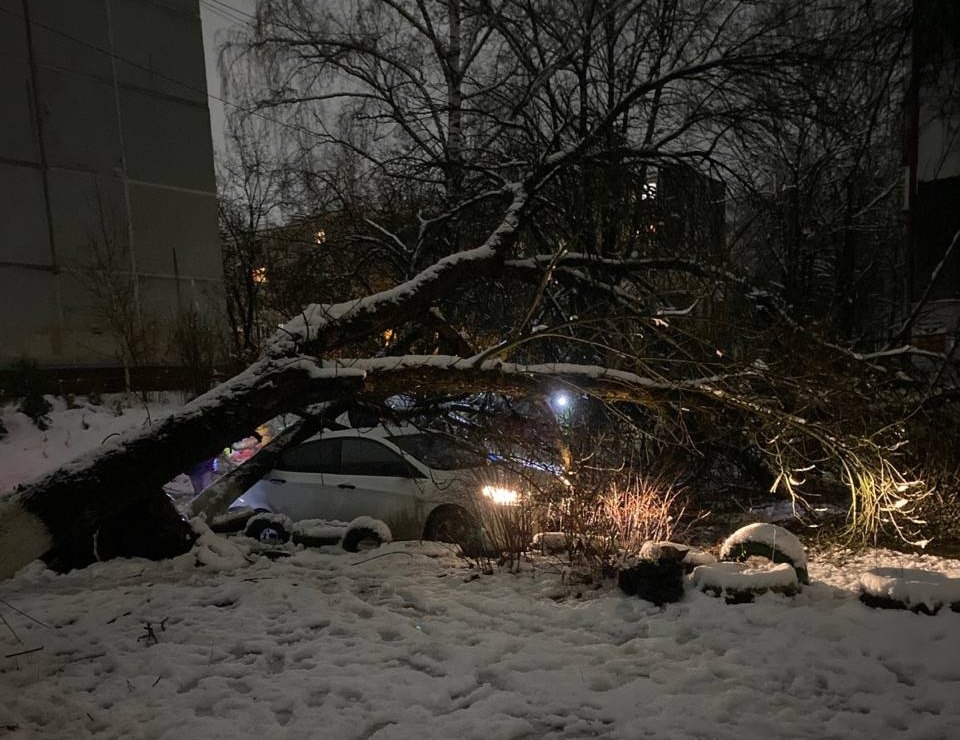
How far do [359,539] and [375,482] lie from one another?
747mm

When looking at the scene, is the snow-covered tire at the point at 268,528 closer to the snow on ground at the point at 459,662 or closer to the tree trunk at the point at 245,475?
the tree trunk at the point at 245,475

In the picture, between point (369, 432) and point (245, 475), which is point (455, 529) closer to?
point (369, 432)

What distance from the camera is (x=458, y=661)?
3.99 meters

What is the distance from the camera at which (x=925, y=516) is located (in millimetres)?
6336

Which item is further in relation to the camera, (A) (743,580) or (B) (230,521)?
(B) (230,521)

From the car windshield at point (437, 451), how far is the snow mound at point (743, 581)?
100.0 inches

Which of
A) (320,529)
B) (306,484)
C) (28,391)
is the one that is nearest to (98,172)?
(28,391)

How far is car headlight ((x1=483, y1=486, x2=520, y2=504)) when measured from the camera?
6.05 meters

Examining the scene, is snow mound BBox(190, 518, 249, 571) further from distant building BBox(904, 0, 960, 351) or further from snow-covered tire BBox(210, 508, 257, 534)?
distant building BBox(904, 0, 960, 351)

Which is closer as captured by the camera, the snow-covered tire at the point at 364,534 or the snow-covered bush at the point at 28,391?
the snow-covered tire at the point at 364,534

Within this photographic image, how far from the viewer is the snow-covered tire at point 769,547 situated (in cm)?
513

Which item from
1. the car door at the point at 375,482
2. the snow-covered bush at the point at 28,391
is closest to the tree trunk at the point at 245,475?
the car door at the point at 375,482

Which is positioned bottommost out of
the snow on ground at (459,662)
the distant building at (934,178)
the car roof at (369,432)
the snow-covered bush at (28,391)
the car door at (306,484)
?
the snow on ground at (459,662)

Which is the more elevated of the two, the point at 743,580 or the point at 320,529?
the point at 320,529
